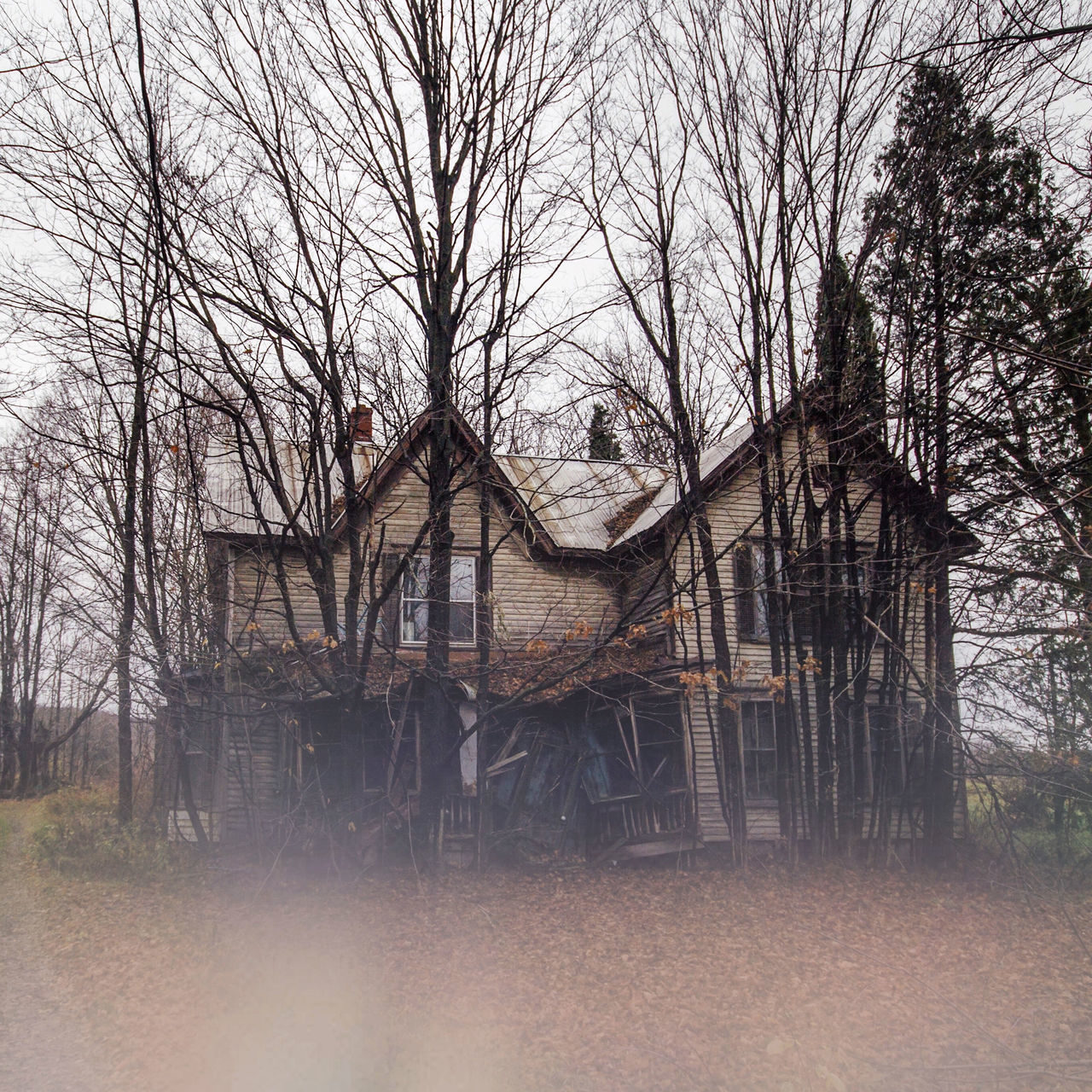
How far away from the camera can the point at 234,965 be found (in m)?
8.70

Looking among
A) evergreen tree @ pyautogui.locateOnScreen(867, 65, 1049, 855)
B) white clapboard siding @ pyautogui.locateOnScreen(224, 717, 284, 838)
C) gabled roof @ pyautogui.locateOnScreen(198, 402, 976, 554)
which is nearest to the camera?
evergreen tree @ pyautogui.locateOnScreen(867, 65, 1049, 855)

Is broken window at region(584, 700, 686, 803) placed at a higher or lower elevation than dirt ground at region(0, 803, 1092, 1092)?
higher

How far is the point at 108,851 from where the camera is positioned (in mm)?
13820

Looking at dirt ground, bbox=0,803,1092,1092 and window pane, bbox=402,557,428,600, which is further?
window pane, bbox=402,557,428,600

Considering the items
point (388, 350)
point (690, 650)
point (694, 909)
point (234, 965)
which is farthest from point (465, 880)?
point (388, 350)

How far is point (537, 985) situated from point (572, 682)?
14.5 feet

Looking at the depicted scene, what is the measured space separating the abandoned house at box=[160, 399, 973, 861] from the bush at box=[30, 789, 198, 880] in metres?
0.92

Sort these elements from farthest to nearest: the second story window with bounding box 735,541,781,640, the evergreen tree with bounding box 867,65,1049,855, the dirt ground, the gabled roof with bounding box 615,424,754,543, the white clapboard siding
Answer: the gabled roof with bounding box 615,424,754,543, the second story window with bounding box 735,541,781,640, the white clapboard siding, the evergreen tree with bounding box 867,65,1049,855, the dirt ground

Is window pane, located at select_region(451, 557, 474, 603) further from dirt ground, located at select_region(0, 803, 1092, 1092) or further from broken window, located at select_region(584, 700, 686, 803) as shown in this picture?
dirt ground, located at select_region(0, 803, 1092, 1092)

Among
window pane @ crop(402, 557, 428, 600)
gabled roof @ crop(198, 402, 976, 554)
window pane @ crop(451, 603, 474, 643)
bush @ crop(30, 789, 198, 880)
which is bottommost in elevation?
bush @ crop(30, 789, 198, 880)

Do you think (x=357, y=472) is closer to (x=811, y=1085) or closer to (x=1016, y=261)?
(x=1016, y=261)

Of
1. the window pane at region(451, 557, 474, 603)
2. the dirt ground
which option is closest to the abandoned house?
the window pane at region(451, 557, 474, 603)

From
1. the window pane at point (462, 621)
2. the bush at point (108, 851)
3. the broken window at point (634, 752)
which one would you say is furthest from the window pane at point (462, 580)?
the bush at point (108, 851)

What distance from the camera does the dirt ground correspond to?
265 inches
